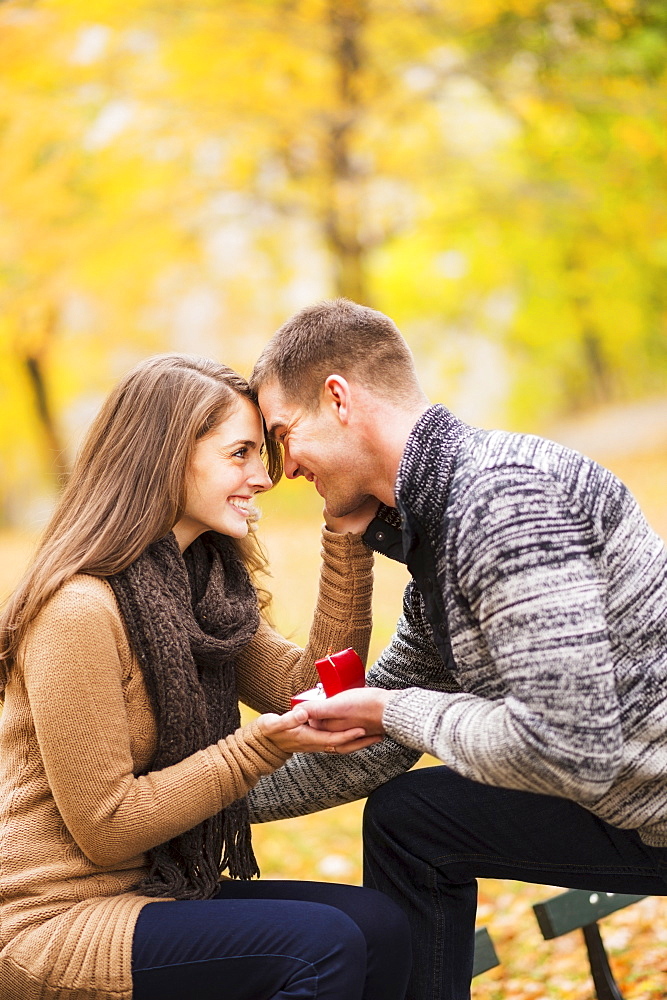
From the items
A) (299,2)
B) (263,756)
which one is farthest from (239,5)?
(263,756)

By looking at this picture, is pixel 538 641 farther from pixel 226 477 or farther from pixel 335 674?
pixel 226 477

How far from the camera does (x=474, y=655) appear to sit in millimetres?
2117

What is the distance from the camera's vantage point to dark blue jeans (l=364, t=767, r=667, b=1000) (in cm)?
238

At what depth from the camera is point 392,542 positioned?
8.34 feet

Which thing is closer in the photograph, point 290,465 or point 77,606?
point 77,606

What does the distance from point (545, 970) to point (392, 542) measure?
6.58 ft

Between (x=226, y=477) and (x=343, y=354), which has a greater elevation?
(x=343, y=354)

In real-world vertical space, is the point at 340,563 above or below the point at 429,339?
below

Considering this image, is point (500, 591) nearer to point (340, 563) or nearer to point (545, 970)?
point (340, 563)

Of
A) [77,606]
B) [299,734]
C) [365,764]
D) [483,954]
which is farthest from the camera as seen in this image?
[483,954]

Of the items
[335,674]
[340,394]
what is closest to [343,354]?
[340,394]

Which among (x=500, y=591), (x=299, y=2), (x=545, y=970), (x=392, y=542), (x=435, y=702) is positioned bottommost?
(x=545, y=970)

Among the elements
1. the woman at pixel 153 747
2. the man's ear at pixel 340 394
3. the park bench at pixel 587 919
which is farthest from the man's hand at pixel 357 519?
the park bench at pixel 587 919

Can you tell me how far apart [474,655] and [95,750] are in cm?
75
